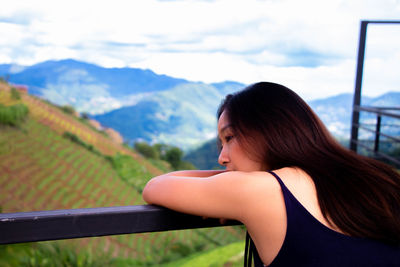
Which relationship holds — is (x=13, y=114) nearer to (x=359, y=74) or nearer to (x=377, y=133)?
(x=359, y=74)

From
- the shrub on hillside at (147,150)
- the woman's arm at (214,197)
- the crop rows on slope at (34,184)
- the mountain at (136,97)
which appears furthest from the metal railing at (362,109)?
the mountain at (136,97)

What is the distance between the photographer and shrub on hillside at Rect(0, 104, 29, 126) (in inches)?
172

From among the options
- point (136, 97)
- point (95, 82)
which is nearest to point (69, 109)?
point (95, 82)

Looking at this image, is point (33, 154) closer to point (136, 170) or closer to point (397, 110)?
point (136, 170)

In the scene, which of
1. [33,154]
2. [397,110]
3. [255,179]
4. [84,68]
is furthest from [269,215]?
[84,68]

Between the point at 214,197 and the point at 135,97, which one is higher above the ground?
the point at 214,197

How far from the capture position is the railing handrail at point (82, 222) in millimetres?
594

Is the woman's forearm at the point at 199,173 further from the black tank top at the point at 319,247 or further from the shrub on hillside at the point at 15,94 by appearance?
the shrub on hillside at the point at 15,94

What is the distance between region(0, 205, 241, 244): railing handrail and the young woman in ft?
0.12

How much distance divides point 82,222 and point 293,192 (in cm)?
34

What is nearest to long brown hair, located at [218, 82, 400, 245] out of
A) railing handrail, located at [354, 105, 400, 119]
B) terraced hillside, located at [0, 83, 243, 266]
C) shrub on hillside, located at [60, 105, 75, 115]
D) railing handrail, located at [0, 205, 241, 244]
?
railing handrail, located at [0, 205, 241, 244]

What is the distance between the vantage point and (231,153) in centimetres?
81

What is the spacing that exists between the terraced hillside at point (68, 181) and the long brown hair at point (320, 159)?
2.39m

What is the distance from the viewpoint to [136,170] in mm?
6637
